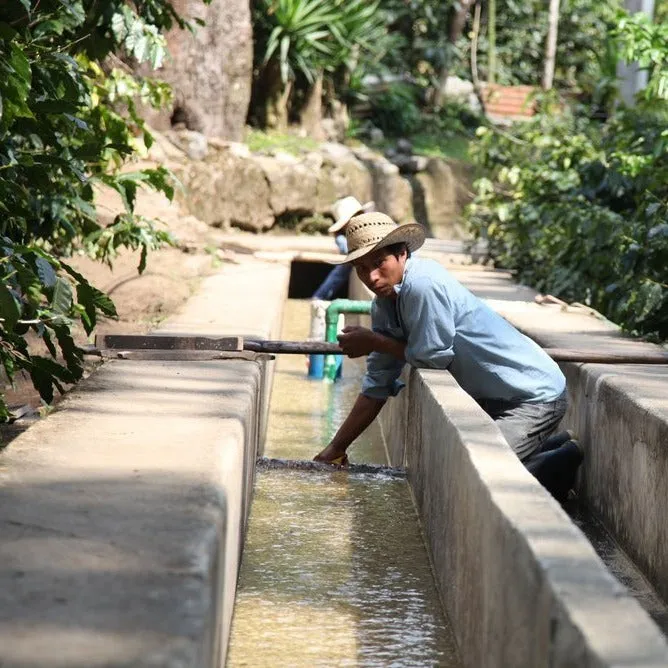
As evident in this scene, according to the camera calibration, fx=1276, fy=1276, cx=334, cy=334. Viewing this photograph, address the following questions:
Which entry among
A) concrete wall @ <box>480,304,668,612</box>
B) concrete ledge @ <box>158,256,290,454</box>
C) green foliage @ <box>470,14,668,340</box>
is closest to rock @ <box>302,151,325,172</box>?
green foliage @ <box>470,14,668,340</box>

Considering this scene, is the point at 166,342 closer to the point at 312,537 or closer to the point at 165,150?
the point at 312,537

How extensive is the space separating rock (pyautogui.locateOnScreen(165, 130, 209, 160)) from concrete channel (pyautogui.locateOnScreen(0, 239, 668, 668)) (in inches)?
409

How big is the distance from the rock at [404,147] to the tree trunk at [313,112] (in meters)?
1.82

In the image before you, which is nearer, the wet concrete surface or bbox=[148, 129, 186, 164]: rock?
the wet concrete surface

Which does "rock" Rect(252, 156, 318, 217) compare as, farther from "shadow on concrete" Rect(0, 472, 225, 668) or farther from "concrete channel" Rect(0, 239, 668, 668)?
"shadow on concrete" Rect(0, 472, 225, 668)

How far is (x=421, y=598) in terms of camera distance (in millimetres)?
4352

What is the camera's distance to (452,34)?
2555cm

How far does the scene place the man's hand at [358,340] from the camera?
5.35 m

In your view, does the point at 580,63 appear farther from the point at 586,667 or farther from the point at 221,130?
the point at 586,667

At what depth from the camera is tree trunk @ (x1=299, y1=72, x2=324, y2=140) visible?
22109 mm

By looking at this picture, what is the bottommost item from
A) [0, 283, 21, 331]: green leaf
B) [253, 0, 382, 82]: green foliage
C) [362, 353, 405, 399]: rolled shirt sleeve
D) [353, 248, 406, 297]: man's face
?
[362, 353, 405, 399]: rolled shirt sleeve

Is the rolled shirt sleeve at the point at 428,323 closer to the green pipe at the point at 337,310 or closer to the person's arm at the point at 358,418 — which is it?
the person's arm at the point at 358,418

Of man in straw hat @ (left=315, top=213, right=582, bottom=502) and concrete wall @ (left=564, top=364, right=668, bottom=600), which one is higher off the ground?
man in straw hat @ (left=315, top=213, right=582, bottom=502)

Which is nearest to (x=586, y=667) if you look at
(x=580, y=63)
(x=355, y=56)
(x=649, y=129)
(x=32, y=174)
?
(x=32, y=174)
